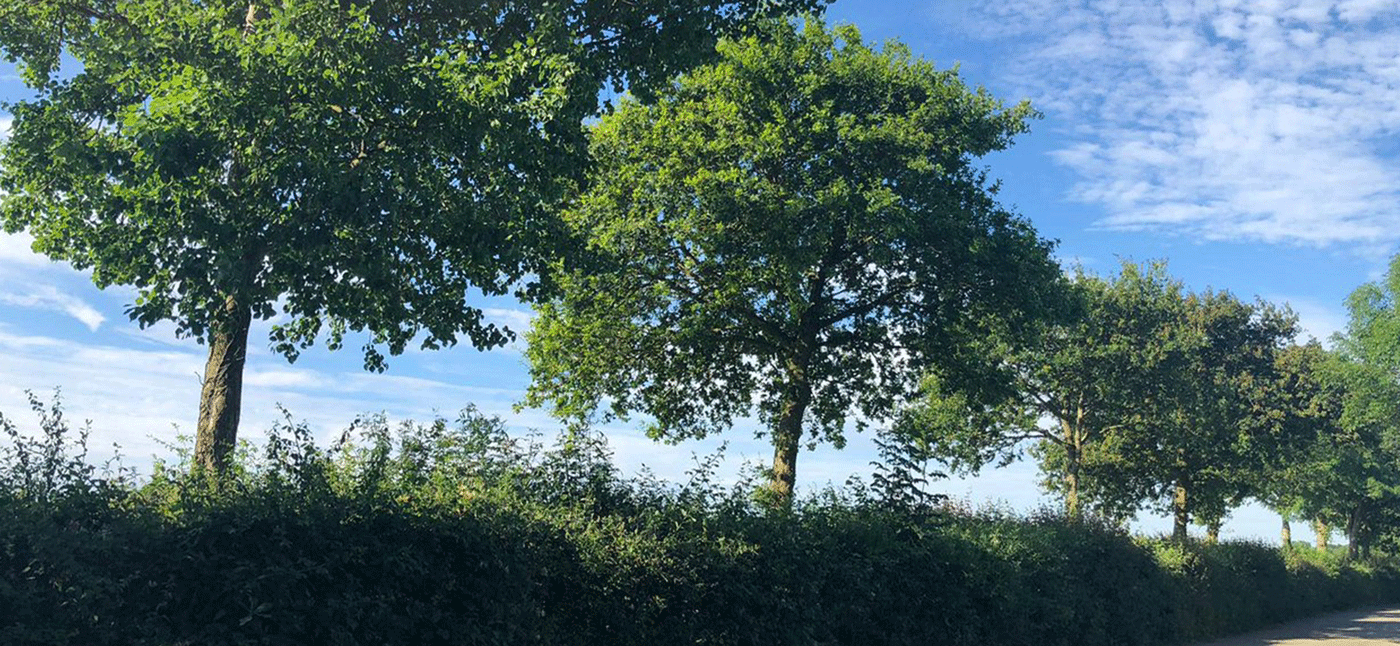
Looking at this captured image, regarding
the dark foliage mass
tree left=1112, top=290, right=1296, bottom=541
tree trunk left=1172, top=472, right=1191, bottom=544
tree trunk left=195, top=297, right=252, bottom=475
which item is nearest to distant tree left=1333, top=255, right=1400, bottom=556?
tree left=1112, top=290, right=1296, bottom=541

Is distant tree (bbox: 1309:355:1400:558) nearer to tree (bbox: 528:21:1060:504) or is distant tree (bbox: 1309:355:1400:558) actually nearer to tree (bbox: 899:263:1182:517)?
tree (bbox: 899:263:1182:517)

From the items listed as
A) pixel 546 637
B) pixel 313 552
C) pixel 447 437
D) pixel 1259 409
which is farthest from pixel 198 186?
pixel 1259 409

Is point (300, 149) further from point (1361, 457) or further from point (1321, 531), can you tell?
point (1321, 531)

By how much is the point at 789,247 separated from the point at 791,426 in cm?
476

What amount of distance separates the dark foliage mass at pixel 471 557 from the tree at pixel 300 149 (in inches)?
98.3

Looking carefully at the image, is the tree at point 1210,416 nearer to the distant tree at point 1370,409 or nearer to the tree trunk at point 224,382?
the distant tree at point 1370,409

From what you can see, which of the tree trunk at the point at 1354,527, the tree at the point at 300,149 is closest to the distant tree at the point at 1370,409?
the tree trunk at the point at 1354,527

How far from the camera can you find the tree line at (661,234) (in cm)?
1092

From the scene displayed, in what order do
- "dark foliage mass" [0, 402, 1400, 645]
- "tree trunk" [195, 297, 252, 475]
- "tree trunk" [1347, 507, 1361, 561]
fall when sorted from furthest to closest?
"tree trunk" [1347, 507, 1361, 561], "tree trunk" [195, 297, 252, 475], "dark foliage mass" [0, 402, 1400, 645]

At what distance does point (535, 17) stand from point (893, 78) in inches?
565

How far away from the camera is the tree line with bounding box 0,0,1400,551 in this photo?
10922 millimetres

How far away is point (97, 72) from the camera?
11445mm

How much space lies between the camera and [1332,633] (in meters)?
27.2

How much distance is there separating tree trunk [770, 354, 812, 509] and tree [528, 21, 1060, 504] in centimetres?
6
